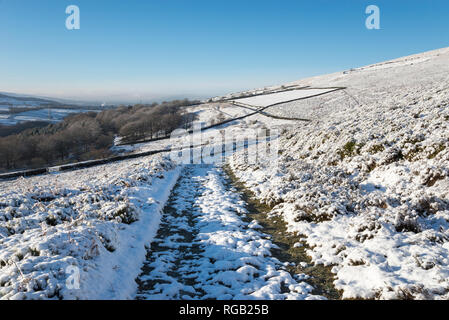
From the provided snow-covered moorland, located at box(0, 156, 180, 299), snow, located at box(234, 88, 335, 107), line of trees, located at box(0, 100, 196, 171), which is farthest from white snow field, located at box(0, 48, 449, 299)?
snow, located at box(234, 88, 335, 107)

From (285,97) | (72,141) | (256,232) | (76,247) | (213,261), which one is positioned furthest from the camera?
(285,97)

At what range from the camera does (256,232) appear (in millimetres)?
8281

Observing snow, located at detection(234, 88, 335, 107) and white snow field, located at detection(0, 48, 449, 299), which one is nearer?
white snow field, located at detection(0, 48, 449, 299)

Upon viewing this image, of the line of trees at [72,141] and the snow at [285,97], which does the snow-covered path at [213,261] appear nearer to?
the line of trees at [72,141]

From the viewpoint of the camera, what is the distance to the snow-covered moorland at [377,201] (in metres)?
5.12

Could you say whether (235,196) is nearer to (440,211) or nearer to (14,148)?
(440,211)

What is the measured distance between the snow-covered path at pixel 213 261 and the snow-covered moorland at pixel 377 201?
4.34ft

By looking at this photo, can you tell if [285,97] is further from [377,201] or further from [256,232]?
[256,232]

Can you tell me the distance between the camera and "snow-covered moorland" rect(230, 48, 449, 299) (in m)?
5.12

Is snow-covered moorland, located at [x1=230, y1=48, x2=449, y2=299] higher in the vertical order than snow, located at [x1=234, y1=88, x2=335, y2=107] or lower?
lower

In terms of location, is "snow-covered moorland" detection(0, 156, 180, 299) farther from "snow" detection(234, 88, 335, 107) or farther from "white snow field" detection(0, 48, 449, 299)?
"snow" detection(234, 88, 335, 107)

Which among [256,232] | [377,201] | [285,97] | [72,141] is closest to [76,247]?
[256,232]

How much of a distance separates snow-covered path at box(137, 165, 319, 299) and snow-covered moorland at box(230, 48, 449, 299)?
1.32 meters

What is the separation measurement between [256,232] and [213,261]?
219 cm
